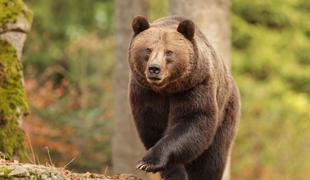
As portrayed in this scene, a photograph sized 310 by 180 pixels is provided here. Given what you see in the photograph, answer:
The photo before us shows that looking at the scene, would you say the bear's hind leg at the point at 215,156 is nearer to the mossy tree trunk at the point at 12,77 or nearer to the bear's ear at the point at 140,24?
the bear's ear at the point at 140,24

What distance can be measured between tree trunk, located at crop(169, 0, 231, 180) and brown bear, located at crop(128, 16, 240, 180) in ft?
7.42

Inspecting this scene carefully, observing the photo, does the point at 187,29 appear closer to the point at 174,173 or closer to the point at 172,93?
the point at 172,93

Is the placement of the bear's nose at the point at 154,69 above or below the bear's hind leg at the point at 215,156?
above

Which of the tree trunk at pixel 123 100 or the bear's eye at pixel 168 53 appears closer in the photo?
the bear's eye at pixel 168 53

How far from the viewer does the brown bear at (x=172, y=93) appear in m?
6.74

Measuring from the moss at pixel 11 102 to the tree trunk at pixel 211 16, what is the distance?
7.81 ft

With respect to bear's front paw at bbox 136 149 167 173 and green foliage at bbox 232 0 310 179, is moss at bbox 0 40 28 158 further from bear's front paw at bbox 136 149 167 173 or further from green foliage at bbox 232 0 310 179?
green foliage at bbox 232 0 310 179

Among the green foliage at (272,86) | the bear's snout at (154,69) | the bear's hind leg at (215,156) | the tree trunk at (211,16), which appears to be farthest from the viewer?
the green foliage at (272,86)

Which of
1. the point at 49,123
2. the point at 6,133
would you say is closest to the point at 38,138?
the point at 49,123

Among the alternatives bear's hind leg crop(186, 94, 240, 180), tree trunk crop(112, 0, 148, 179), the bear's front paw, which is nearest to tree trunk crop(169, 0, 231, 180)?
bear's hind leg crop(186, 94, 240, 180)

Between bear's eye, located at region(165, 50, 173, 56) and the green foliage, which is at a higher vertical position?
bear's eye, located at region(165, 50, 173, 56)

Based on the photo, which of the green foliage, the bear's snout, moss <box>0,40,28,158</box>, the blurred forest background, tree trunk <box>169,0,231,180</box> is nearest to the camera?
the bear's snout

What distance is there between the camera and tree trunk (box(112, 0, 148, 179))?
39.2 ft

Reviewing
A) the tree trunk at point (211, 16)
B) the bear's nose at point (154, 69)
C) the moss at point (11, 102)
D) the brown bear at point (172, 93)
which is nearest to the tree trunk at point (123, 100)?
the tree trunk at point (211, 16)
